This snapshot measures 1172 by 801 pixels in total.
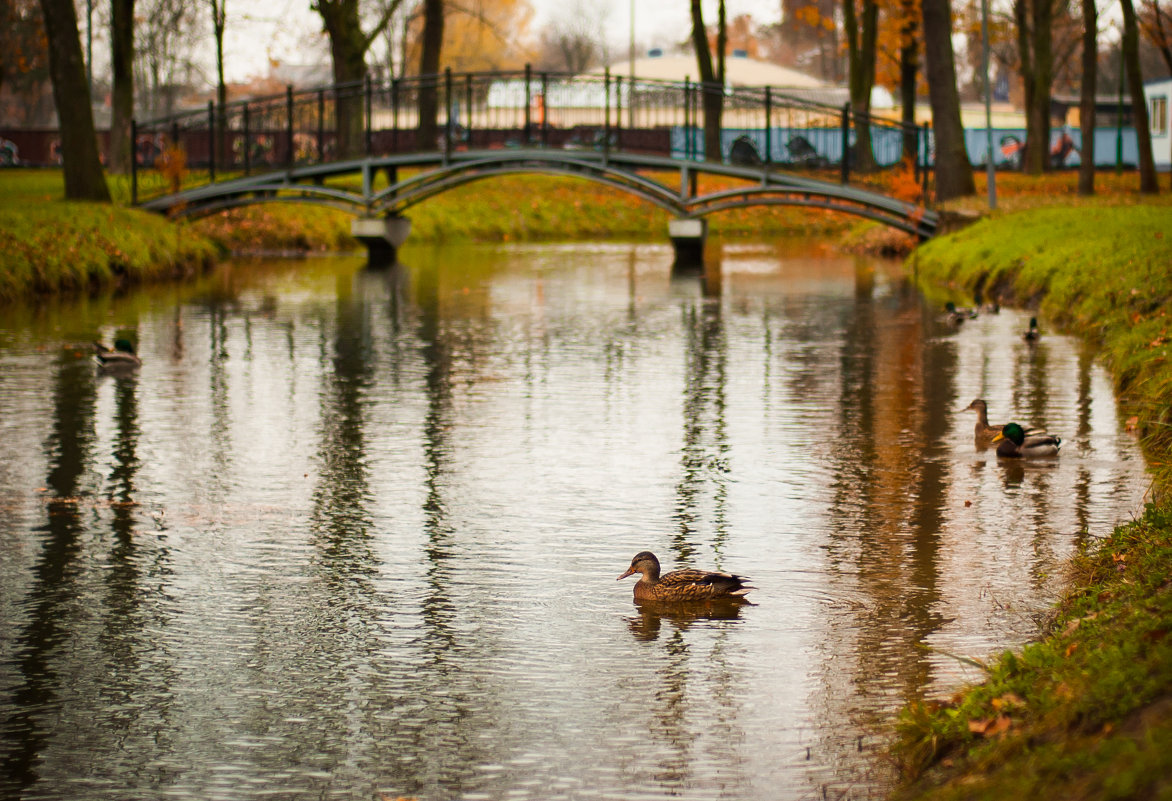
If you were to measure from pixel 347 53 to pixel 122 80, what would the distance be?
19.9ft

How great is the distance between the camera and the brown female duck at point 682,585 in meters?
7.50

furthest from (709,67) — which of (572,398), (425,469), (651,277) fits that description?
(425,469)

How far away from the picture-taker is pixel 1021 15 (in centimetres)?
4459

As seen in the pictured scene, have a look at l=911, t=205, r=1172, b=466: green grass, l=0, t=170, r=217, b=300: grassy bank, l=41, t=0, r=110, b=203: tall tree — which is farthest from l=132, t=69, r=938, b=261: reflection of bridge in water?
l=41, t=0, r=110, b=203: tall tree

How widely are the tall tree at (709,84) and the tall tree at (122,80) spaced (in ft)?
43.6

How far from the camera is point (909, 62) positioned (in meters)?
39.3

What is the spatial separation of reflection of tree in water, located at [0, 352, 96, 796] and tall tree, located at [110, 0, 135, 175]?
26.8 metres

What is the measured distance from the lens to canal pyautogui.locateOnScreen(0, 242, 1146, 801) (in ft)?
19.2

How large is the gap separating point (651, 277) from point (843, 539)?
849 inches

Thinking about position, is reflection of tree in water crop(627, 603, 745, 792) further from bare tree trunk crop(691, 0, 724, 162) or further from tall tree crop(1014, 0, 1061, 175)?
tall tree crop(1014, 0, 1061, 175)

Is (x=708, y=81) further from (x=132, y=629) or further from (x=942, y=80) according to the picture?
(x=132, y=629)

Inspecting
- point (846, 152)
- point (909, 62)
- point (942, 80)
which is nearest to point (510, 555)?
point (846, 152)

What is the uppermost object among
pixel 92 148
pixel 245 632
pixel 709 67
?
pixel 709 67

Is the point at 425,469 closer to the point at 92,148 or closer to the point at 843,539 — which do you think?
the point at 843,539
